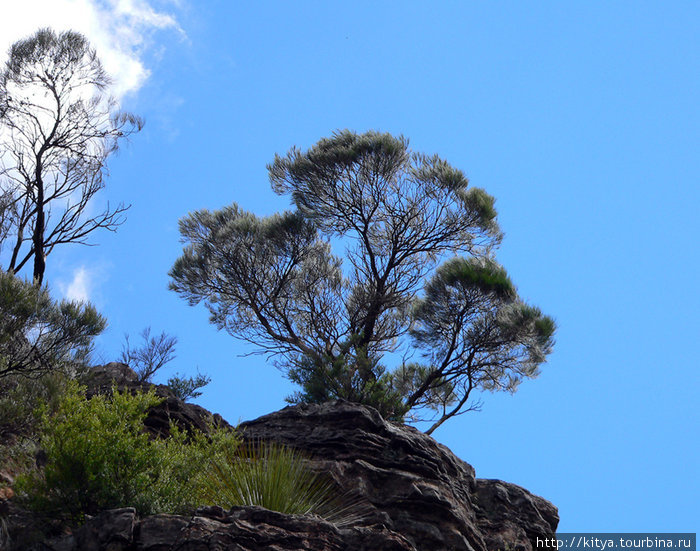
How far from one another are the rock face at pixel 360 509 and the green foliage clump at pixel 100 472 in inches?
13.9

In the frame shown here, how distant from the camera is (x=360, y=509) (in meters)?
8.85

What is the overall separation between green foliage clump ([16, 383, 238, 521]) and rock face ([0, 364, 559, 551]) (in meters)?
0.35

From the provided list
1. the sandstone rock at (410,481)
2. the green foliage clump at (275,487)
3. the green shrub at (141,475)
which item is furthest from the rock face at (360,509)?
the green shrub at (141,475)

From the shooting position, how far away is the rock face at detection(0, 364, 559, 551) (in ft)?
23.4

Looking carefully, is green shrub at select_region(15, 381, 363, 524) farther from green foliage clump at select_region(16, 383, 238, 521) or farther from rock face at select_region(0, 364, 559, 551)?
rock face at select_region(0, 364, 559, 551)

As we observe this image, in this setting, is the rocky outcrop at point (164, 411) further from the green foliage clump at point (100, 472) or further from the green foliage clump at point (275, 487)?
the green foliage clump at point (100, 472)

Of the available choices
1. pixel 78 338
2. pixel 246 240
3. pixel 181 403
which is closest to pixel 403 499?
pixel 181 403

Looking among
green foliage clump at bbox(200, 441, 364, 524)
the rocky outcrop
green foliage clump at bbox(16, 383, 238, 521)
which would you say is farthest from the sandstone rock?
green foliage clump at bbox(16, 383, 238, 521)

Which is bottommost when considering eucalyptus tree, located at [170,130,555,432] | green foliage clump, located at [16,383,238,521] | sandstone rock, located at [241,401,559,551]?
green foliage clump, located at [16,383,238,521]

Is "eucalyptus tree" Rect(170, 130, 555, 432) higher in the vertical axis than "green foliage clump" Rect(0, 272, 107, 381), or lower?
higher

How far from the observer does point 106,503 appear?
7.96 m

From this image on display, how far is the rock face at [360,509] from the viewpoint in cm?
714

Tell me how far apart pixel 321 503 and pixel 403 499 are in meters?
0.96

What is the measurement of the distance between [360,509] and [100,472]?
109 inches
